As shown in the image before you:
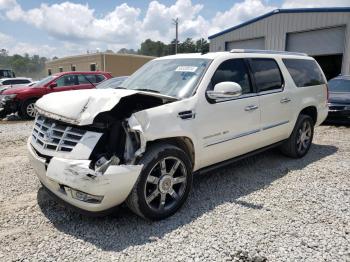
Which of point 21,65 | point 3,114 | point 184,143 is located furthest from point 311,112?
point 21,65

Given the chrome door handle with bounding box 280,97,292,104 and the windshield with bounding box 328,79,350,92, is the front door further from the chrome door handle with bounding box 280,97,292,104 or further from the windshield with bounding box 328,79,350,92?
the windshield with bounding box 328,79,350,92

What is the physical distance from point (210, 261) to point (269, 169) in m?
2.79

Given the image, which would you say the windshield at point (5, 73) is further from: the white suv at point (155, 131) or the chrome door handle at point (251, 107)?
the chrome door handle at point (251, 107)

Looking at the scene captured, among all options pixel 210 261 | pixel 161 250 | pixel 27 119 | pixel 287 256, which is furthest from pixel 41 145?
pixel 27 119

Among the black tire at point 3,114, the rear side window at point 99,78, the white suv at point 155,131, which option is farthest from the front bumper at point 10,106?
the white suv at point 155,131

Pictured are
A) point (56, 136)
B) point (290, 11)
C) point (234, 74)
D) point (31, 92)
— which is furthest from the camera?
point (290, 11)

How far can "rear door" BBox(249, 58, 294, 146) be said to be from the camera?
4.68m

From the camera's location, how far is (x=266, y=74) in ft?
16.0

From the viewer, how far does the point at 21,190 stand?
172 inches

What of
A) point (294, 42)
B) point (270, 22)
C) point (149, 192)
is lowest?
point (149, 192)

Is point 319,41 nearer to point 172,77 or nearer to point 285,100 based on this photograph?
point 285,100

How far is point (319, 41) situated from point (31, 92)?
1398 cm

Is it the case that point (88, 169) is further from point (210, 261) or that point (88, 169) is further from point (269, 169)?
point (269, 169)

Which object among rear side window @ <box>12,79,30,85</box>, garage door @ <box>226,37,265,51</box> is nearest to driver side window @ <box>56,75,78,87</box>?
rear side window @ <box>12,79,30,85</box>
